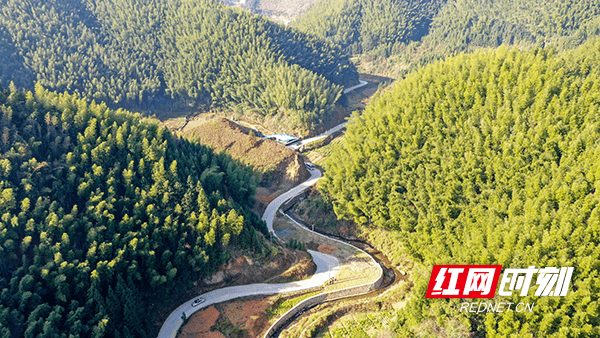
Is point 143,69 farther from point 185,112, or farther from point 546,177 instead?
point 546,177

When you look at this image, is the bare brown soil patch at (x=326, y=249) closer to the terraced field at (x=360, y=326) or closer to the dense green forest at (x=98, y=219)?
the dense green forest at (x=98, y=219)

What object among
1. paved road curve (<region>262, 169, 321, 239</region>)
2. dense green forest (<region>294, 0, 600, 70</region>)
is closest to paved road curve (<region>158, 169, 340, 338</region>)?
paved road curve (<region>262, 169, 321, 239</region>)

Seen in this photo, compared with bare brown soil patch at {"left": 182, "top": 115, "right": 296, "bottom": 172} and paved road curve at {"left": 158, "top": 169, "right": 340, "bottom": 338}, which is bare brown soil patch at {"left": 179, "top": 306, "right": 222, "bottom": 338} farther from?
bare brown soil patch at {"left": 182, "top": 115, "right": 296, "bottom": 172}

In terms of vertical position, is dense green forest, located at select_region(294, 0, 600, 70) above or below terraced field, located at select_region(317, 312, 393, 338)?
above

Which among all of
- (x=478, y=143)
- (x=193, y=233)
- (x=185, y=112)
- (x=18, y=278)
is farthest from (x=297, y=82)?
(x=18, y=278)

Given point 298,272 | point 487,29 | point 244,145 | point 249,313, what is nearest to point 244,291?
point 249,313

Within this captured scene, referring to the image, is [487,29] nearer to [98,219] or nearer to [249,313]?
[249,313]
